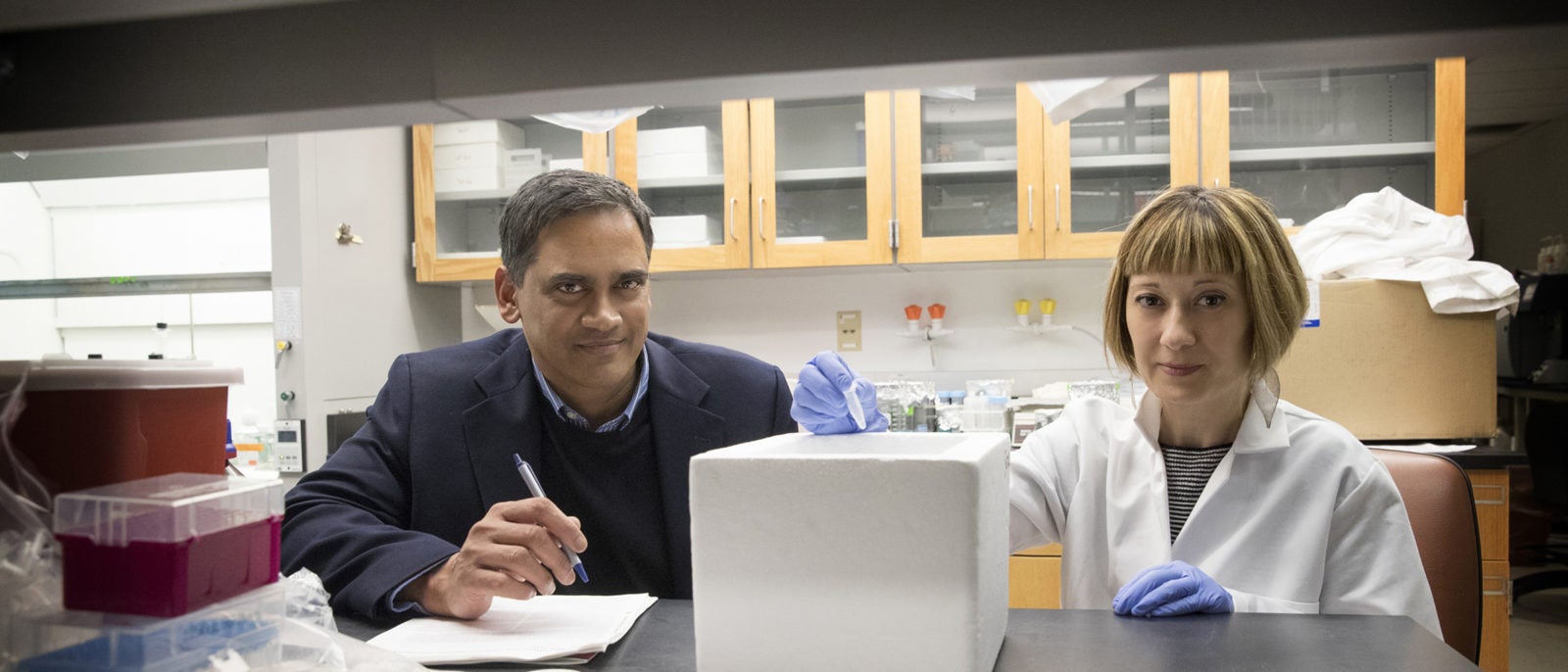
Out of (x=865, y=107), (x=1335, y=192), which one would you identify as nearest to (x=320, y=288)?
(x=865, y=107)

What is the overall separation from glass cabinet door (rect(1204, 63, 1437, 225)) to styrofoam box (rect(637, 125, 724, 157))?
149 centimetres

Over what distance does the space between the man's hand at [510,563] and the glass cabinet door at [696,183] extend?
6.99 feet

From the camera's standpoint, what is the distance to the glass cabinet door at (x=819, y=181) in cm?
291

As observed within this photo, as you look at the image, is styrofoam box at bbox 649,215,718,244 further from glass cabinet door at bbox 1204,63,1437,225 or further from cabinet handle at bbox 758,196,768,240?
glass cabinet door at bbox 1204,63,1437,225

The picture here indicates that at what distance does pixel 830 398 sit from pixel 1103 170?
2296 mm

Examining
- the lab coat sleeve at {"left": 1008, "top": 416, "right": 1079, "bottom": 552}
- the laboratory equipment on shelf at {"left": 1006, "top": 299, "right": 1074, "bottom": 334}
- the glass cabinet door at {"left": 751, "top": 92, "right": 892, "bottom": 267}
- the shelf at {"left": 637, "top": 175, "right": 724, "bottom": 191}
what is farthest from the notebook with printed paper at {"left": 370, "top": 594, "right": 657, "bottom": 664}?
the laboratory equipment on shelf at {"left": 1006, "top": 299, "right": 1074, "bottom": 334}

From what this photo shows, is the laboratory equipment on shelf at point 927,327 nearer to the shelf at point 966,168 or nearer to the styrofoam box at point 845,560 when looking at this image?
the shelf at point 966,168

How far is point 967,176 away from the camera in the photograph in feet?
9.48

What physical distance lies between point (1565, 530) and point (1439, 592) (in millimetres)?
4479

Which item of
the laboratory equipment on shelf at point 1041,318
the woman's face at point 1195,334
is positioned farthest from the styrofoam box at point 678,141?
the woman's face at point 1195,334

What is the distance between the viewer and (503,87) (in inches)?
12.5

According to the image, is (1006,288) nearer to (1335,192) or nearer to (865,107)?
(865,107)

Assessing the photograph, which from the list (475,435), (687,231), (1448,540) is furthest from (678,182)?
(1448,540)

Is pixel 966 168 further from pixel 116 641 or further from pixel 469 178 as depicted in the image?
pixel 116 641
